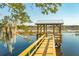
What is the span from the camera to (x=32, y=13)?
2.78 metres

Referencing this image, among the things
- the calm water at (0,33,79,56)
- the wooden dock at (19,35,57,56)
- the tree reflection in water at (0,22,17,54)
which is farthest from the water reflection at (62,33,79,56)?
the tree reflection in water at (0,22,17,54)

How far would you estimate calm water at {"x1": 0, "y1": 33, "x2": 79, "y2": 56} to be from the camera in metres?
2.71

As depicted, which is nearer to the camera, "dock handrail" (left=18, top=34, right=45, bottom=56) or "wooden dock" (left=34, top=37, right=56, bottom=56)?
"dock handrail" (left=18, top=34, right=45, bottom=56)

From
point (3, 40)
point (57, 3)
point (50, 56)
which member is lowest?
point (50, 56)

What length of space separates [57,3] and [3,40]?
74 centimetres

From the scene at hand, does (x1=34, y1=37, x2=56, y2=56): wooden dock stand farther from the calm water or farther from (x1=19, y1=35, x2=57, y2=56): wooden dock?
the calm water

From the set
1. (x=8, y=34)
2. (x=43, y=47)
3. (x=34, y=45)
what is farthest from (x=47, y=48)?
(x=8, y=34)

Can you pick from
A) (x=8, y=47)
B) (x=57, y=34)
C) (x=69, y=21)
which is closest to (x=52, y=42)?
(x=57, y=34)

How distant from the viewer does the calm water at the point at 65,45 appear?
107 inches

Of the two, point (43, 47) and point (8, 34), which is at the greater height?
point (8, 34)

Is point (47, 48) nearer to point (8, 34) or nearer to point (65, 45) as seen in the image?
point (65, 45)

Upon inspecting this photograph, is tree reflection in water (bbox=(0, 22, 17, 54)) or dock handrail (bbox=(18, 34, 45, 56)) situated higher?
tree reflection in water (bbox=(0, 22, 17, 54))

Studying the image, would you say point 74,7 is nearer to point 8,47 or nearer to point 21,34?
point 21,34

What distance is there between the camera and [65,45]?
2.75 m
